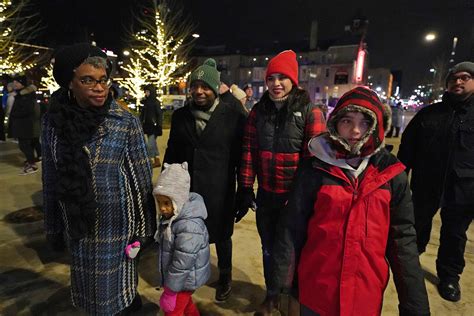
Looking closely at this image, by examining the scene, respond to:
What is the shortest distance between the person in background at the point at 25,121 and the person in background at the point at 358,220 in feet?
24.4

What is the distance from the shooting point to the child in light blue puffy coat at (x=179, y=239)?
7.39 ft

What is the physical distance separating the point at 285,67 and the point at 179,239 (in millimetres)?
1576

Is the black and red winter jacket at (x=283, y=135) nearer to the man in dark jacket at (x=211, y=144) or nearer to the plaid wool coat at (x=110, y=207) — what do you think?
the man in dark jacket at (x=211, y=144)

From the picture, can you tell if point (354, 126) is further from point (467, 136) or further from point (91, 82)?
point (467, 136)

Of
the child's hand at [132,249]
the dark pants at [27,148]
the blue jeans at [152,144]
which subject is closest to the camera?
the child's hand at [132,249]

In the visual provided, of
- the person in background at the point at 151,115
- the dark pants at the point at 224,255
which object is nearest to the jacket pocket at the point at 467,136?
the dark pants at the point at 224,255

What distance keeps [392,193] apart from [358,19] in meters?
66.4

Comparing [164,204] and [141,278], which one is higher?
[164,204]

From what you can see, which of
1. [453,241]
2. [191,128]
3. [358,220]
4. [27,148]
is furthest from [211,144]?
[27,148]

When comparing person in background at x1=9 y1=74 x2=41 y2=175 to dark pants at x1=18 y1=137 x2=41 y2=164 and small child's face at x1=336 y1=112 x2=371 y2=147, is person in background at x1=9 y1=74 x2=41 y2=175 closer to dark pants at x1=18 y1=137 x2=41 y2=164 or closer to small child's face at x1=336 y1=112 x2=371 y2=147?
dark pants at x1=18 y1=137 x2=41 y2=164

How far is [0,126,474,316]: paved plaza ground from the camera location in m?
2.94

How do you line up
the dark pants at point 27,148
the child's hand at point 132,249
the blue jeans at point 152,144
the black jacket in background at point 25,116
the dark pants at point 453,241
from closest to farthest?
the child's hand at point 132,249 → the dark pants at point 453,241 → the black jacket in background at point 25,116 → the dark pants at point 27,148 → the blue jeans at point 152,144

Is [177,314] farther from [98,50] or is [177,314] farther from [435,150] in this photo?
[435,150]

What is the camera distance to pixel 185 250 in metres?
2.24
